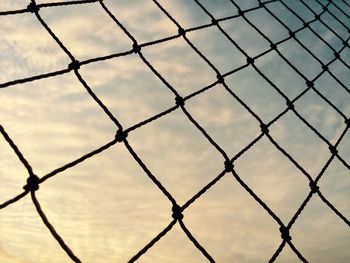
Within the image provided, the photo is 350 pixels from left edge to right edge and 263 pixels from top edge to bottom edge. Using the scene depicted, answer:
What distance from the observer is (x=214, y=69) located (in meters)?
2.79

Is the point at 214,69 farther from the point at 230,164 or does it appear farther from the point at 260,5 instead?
the point at 260,5

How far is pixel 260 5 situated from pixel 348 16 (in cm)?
105

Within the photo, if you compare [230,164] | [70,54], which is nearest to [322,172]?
[230,164]

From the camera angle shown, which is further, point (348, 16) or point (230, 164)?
point (348, 16)

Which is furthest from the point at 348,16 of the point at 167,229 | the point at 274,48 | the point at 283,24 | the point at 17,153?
the point at 17,153

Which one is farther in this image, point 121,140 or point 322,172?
point 322,172

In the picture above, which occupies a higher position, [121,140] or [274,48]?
[274,48]

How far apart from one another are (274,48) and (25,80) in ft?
7.29

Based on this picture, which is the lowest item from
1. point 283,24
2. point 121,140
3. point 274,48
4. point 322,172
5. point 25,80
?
point 322,172

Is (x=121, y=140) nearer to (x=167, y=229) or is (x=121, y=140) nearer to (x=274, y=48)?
(x=167, y=229)

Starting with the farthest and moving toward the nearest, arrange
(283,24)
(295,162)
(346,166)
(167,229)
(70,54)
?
(283,24), (346,166), (295,162), (70,54), (167,229)

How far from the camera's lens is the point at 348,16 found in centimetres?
413

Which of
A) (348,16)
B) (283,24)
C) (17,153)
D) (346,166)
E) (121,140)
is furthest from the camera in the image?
(348,16)

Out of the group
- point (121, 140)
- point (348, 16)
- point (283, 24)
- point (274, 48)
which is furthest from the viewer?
point (348, 16)
